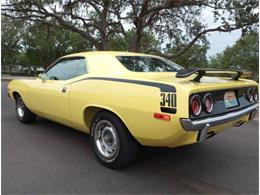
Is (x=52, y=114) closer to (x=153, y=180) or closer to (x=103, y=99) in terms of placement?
(x=103, y=99)

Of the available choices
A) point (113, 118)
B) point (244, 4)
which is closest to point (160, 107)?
point (113, 118)

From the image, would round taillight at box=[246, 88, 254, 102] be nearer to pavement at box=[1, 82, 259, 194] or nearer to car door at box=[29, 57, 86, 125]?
pavement at box=[1, 82, 259, 194]

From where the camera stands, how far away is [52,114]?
5156 mm

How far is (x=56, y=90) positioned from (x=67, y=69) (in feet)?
1.27

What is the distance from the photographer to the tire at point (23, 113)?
632 cm

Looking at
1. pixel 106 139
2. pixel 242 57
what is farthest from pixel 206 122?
pixel 242 57

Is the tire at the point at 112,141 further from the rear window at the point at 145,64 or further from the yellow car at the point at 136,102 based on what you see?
the rear window at the point at 145,64

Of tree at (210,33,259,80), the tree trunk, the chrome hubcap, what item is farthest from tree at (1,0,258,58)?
tree at (210,33,259,80)

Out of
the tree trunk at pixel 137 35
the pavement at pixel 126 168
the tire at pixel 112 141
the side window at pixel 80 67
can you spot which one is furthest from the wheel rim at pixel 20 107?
the tree trunk at pixel 137 35

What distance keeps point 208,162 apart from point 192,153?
0.38 meters

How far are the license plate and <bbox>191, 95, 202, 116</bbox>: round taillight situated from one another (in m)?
0.63

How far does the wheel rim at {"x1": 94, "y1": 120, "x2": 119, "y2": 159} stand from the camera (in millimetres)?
4037

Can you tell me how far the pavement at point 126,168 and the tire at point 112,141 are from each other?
0.14 metres

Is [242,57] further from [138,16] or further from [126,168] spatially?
[126,168]
